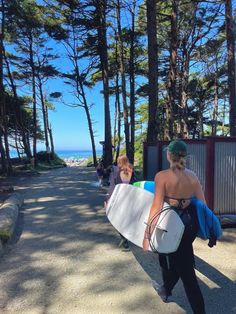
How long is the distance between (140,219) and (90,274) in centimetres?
126

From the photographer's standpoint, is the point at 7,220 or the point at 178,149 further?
the point at 7,220

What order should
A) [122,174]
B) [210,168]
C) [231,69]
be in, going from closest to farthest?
[122,174] < [210,168] < [231,69]

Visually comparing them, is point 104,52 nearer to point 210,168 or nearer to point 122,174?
point 210,168

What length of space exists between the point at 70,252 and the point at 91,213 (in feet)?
10.4

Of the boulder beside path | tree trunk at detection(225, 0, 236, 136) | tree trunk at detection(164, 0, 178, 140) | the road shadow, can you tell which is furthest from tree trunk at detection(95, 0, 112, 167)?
the road shadow

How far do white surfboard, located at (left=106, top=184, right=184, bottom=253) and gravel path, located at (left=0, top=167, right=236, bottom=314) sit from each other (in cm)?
62

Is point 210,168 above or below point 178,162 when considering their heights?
below

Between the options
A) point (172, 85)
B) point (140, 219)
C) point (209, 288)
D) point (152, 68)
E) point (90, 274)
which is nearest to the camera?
point (140, 219)

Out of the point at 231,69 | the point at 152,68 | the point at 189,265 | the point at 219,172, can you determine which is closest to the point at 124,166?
the point at 219,172

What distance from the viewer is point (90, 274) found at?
5.33m

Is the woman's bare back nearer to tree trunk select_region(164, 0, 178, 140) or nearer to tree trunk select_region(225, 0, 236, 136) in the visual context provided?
tree trunk select_region(225, 0, 236, 136)

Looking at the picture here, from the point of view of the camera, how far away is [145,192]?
15.5 ft

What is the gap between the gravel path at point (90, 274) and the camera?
4.33 meters

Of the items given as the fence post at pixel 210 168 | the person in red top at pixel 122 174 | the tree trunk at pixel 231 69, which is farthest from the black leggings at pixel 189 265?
the tree trunk at pixel 231 69
